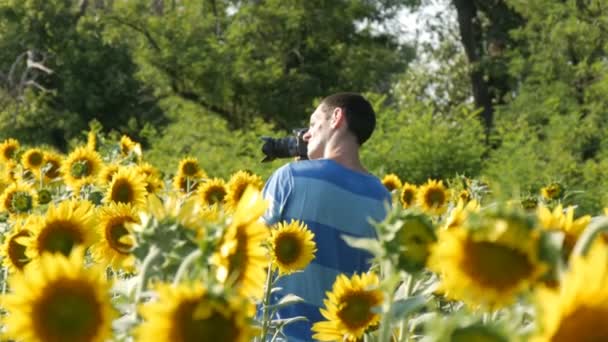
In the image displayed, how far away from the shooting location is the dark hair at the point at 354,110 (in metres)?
2.90

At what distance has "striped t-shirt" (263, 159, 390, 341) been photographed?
2.64 meters

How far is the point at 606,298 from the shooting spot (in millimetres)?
736

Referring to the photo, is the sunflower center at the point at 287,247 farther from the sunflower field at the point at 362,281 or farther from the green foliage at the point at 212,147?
the green foliage at the point at 212,147

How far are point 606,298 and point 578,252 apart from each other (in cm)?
8

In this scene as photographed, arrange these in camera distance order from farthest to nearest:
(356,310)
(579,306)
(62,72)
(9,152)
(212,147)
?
1. (62,72)
2. (212,147)
3. (9,152)
4. (356,310)
5. (579,306)

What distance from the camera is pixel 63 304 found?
979 millimetres

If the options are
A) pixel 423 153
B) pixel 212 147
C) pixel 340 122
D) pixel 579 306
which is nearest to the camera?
pixel 579 306

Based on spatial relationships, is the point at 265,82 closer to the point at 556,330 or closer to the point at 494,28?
the point at 494,28

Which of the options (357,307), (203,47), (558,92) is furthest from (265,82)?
(357,307)

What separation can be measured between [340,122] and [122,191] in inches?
25.7

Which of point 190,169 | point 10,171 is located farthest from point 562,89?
point 10,171

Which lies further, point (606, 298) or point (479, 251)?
point (479, 251)

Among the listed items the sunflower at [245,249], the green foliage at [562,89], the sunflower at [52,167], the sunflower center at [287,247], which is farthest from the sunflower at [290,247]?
the green foliage at [562,89]

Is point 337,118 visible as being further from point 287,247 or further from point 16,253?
point 16,253
